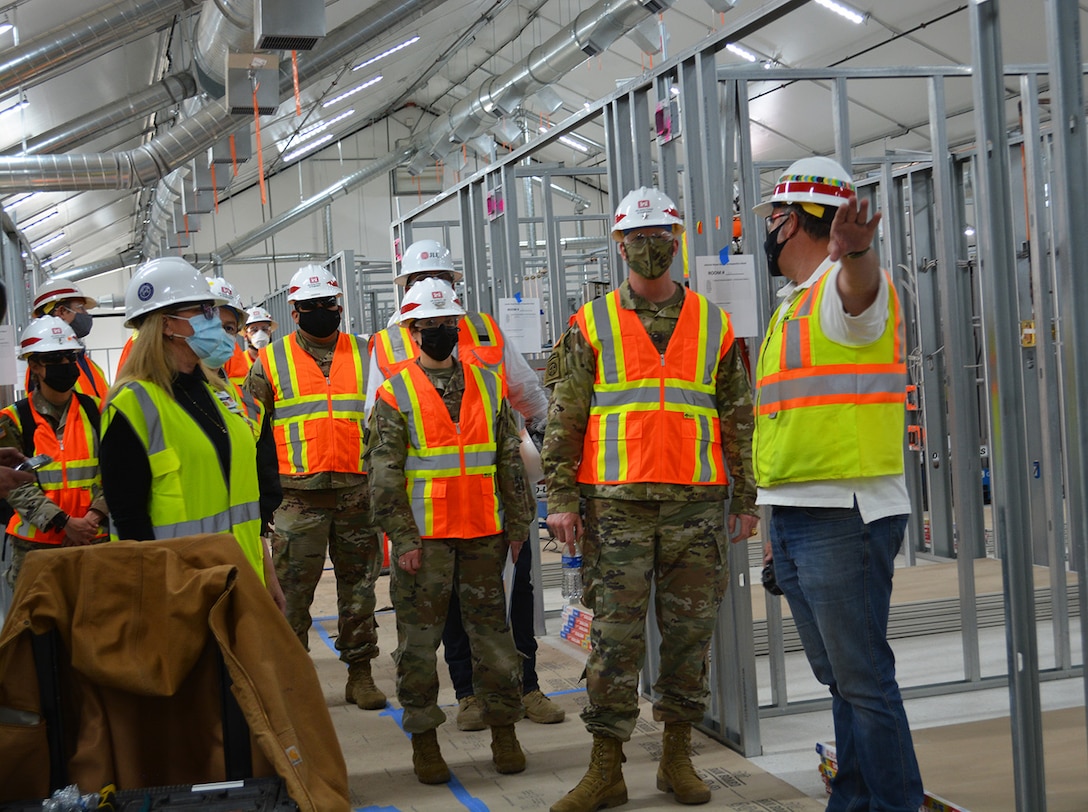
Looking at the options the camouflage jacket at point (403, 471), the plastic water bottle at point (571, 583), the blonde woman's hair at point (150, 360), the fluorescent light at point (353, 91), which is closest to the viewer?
the blonde woman's hair at point (150, 360)

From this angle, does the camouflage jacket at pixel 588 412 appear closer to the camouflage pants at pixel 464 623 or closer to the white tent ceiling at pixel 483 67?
the camouflage pants at pixel 464 623

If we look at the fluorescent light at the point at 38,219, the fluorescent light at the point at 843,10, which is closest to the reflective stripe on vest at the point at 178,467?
the fluorescent light at the point at 843,10

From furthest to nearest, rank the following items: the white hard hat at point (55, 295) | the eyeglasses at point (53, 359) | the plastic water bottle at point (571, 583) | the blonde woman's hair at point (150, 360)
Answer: the plastic water bottle at point (571, 583)
the white hard hat at point (55, 295)
the eyeglasses at point (53, 359)
the blonde woman's hair at point (150, 360)

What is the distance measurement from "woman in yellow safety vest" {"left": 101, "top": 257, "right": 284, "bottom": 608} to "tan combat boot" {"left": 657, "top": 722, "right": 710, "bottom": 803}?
1.51 meters

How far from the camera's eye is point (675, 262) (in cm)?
481

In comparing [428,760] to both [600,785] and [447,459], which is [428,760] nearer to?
[600,785]

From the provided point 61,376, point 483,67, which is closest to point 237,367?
point 61,376

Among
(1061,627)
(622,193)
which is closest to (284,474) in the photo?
(622,193)

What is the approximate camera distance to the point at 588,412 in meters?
3.98

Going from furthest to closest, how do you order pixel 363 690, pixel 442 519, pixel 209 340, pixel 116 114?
pixel 116 114 → pixel 363 690 → pixel 442 519 → pixel 209 340

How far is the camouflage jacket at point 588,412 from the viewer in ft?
12.9

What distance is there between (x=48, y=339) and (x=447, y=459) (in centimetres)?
203

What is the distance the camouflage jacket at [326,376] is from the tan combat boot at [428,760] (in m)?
1.42

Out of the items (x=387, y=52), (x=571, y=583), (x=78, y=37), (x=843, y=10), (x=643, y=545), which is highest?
(x=387, y=52)
